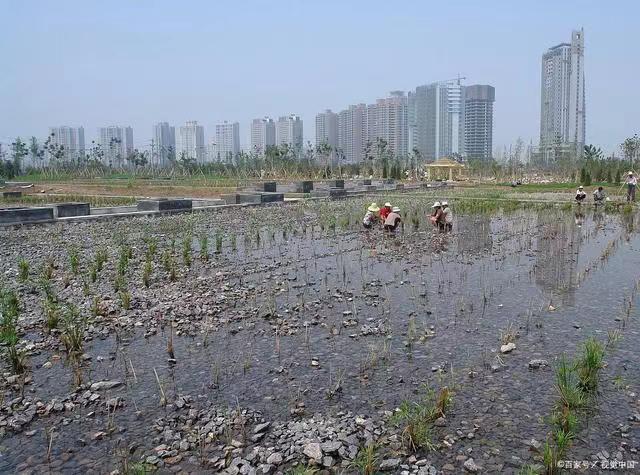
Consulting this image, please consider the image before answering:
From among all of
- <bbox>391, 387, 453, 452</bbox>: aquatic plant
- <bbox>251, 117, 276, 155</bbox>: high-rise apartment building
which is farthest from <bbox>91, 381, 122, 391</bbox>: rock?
<bbox>251, 117, 276, 155</bbox>: high-rise apartment building

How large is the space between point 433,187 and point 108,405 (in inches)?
1453

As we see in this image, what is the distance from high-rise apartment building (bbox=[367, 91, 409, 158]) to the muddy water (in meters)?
97.1

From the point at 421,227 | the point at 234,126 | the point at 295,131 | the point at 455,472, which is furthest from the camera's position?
the point at 234,126

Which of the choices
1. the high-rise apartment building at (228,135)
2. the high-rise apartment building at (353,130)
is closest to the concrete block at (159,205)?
the high-rise apartment building at (353,130)

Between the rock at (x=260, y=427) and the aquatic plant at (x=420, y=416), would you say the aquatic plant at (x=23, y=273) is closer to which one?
the rock at (x=260, y=427)

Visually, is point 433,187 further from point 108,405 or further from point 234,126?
point 234,126

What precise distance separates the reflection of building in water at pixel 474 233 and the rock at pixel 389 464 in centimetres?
945

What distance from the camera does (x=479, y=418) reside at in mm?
4688

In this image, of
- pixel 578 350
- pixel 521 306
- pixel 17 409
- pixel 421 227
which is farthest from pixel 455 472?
pixel 421 227

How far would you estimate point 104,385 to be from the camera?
5398 millimetres

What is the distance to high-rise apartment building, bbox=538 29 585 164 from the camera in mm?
84750

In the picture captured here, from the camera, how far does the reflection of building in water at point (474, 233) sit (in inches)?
534

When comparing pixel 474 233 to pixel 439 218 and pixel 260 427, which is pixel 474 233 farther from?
pixel 260 427

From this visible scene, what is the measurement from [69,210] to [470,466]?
18685 mm
